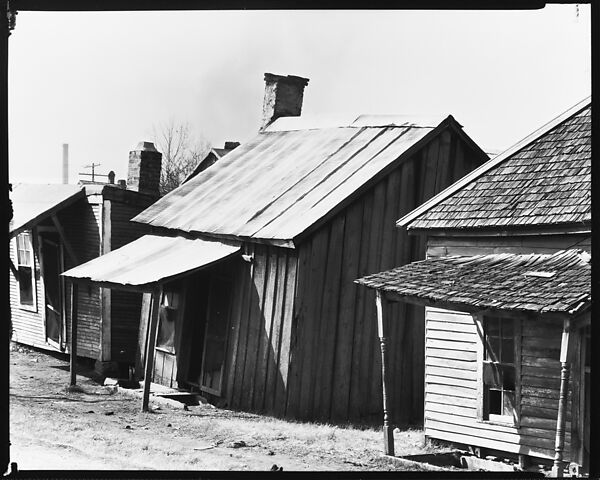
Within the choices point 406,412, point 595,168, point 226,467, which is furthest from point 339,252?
point 595,168

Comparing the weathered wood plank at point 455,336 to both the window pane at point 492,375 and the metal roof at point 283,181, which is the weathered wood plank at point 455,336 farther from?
the metal roof at point 283,181

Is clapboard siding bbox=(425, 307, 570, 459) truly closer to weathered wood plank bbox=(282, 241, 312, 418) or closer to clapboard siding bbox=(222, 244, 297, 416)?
weathered wood plank bbox=(282, 241, 312, 418)

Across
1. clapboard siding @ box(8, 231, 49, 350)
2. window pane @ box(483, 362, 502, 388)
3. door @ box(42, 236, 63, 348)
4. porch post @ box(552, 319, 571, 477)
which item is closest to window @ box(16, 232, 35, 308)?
clapboard siding @ box(8, 231, 49, 350)

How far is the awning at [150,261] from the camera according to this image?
1680cm

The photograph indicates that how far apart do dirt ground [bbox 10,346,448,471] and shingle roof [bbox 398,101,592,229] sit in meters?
3.20

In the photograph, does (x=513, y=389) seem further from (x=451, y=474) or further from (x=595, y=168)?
(x=595, y=168)

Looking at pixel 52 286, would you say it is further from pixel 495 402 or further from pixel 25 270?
pixel 495 402

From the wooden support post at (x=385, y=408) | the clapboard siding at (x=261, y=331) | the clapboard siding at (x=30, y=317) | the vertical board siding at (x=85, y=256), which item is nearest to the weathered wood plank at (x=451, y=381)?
the wooden support post at (x=385, y=408)

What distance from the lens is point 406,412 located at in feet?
54.6

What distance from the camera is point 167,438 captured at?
14.0m

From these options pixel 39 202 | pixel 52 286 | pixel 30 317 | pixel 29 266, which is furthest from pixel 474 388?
pixel 30 317

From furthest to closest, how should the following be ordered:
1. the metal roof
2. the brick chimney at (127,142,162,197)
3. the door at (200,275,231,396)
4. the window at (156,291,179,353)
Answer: the brick chimney at (127,142,162,197) → the window at (156,291,179,353) → the door at (200,275,231,396) → the metal roof

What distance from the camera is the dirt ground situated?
12266mm

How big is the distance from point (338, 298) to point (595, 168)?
26.9 feet
